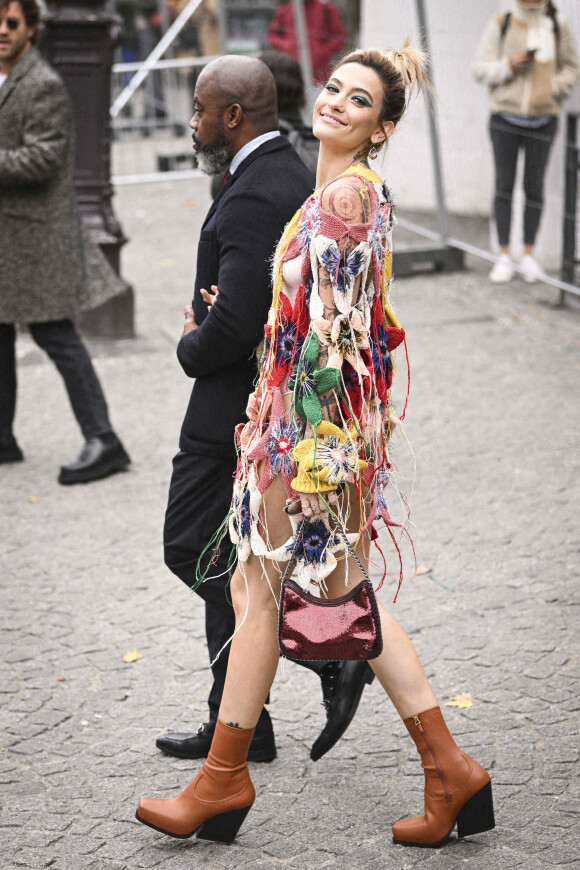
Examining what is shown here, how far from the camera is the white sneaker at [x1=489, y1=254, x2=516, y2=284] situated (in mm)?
9398

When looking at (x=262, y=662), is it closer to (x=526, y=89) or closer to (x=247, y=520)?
(x=247, y=520)

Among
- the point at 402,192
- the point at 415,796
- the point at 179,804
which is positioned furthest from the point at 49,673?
the point at 402,192

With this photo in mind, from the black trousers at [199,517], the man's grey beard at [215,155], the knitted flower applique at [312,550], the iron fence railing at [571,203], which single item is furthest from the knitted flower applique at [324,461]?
the iron fence railing at [571,203]

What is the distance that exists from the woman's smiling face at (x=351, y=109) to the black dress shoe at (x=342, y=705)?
1391mm

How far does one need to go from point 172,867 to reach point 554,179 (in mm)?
7283

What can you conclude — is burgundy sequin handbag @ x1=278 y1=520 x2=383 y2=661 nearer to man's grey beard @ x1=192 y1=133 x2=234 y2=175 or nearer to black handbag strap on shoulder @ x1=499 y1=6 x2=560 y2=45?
man's grey beard @ x1=192 y1=133 x2=234 y2=175

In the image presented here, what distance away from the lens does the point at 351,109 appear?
2.68 meters

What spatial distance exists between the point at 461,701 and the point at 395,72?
1.93 m

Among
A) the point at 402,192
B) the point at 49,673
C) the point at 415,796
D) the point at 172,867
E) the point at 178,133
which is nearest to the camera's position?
the point at 172,867

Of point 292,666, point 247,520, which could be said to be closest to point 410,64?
point 247,520

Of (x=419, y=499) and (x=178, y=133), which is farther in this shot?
(x=178, y=133)

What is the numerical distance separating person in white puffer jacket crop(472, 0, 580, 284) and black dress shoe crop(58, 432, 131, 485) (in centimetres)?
432

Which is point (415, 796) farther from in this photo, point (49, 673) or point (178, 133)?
point (178, 133)

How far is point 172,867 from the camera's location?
289 centimetres
